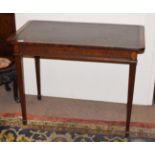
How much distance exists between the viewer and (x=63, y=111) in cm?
275

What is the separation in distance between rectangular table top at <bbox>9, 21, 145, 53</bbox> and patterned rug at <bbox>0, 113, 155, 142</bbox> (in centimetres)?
79

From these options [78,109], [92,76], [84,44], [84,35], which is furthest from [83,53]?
[78,109]

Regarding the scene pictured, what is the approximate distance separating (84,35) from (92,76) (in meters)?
0.66

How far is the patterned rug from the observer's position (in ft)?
7.85

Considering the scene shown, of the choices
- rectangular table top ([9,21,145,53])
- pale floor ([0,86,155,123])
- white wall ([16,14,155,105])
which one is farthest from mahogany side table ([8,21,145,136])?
pale floor ([0,86,155,123])

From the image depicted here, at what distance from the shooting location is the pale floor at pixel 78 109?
2.68 metres

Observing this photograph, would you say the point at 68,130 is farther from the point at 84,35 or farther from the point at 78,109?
the point at 84,35

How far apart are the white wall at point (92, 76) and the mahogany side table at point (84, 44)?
253 millimetres

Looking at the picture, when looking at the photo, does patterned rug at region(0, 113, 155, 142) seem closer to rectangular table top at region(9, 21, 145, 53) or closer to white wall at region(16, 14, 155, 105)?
white wall at region(16, 14, 155, 105)

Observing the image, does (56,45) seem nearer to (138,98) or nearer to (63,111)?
(63,111)

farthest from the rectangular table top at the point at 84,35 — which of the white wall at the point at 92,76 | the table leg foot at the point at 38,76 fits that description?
the table leg foot at the point at 38,76

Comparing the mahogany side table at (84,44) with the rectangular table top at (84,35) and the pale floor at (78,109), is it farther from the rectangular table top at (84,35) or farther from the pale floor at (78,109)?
the pale floor at (78,109)

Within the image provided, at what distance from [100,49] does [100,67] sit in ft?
2.34

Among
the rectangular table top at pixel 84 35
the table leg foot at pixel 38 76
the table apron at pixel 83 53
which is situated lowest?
the table leg foot at pixel 38 76
